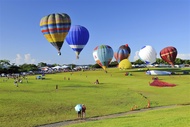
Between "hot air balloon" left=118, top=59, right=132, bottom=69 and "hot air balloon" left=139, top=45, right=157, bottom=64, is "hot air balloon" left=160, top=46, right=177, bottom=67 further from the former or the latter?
"hot air balloon" left=118, top=59, right=132, bottom=69

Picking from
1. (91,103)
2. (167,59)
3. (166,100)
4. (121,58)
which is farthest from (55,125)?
(121,58)

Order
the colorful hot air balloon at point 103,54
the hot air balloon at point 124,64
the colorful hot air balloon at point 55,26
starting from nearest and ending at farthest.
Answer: the colorful hot air balloon at point 55,26 → the colorful hot air balloon at point 103,54 → the hot air balloon at point 124,64

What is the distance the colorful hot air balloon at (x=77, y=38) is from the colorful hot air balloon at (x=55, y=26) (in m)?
18.3

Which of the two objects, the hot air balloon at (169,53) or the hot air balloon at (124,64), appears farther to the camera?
the hot air balloon at (124,64)

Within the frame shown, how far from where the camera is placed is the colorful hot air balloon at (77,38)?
97750 millimetres

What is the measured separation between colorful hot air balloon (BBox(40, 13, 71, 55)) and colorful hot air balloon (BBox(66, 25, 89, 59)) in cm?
1832

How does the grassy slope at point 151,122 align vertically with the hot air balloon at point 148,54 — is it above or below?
below

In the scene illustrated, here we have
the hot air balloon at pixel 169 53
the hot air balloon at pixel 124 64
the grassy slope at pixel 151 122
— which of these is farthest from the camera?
the hot air balloon at pixel 124 64

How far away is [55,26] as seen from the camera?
251 ft

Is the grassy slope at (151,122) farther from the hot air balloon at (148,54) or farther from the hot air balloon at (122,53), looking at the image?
the hot air balloon at (122,53)

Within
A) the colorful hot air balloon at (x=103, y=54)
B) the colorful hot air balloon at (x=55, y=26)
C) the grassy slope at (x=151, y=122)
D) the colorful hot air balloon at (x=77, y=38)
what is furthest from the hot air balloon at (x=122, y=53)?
the grassy slope at (x=151, y=122)

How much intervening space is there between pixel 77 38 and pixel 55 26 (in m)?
22.2

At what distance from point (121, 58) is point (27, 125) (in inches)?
4613

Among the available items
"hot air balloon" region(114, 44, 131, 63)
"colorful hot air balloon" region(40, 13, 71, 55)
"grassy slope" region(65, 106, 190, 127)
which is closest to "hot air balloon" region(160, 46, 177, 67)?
"hot air balloon" region(114, 44, 131, 63)
